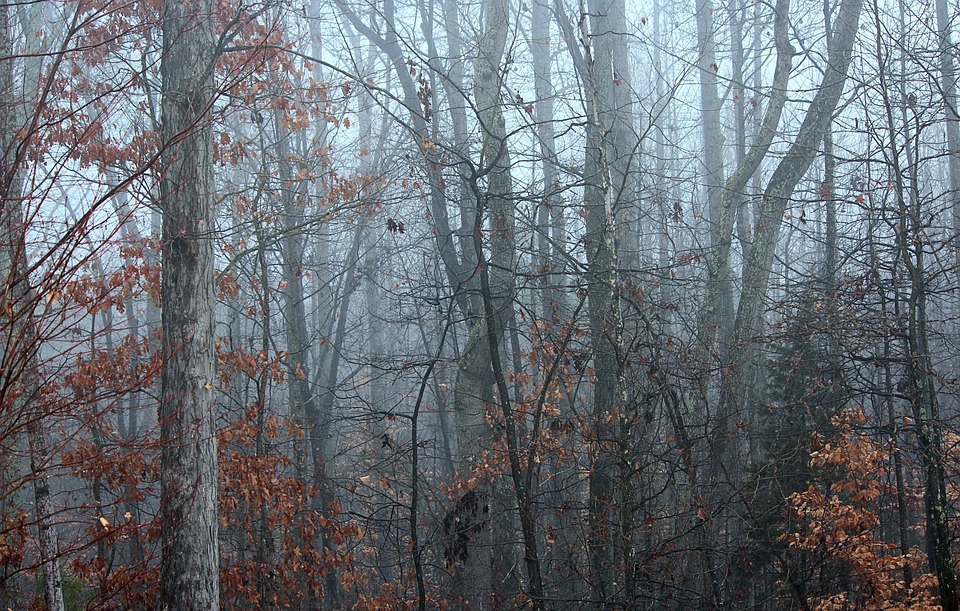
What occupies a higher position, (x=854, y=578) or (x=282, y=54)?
(x=282, y=54)

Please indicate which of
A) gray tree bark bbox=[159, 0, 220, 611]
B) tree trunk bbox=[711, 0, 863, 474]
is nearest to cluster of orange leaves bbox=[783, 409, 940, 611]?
tree trunk bbox=[711, 0, 863, 474]

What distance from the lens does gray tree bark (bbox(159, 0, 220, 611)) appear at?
7289 mm

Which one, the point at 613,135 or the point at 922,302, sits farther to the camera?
the point at 613,135

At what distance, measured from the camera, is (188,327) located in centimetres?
758

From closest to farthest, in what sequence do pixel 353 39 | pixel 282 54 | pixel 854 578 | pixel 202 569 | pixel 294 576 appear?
pixel 202 569
pixel 854 578
pixel 282 54
pixel 294 576
pixel 353 39

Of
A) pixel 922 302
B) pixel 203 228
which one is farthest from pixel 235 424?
pixel 922 302

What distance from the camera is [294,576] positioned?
37.6ft

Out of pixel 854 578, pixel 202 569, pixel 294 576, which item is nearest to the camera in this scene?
pixel 202 569

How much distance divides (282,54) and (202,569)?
6.38 meters

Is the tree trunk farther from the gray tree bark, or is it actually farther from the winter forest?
the gray tree bark

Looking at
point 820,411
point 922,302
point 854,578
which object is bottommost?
point 854,578

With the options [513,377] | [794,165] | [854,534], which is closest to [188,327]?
[513,377]

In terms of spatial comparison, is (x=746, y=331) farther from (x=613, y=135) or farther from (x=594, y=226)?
(x=613, y=135)

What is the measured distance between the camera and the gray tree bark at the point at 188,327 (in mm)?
7289
